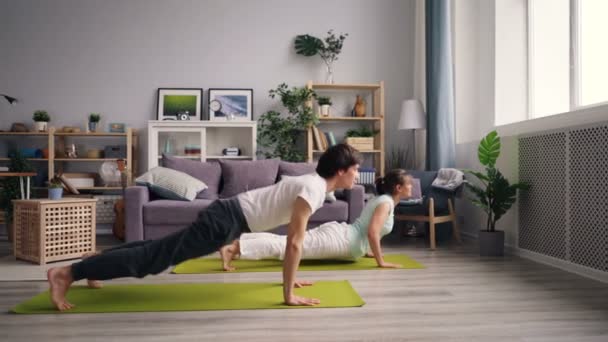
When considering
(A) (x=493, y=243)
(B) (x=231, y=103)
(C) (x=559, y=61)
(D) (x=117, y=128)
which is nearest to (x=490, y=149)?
(A) (x=493, y=243)

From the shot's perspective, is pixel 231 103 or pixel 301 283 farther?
Answer: pixel 231 103

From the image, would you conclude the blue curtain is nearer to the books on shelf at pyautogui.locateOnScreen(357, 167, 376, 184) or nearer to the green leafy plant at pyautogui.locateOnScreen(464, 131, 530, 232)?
the books on shelf at pyautogui.locateOnScreen(357, 167, 376, 184)

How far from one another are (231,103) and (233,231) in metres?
3.68

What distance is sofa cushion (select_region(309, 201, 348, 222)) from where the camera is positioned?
436 cm

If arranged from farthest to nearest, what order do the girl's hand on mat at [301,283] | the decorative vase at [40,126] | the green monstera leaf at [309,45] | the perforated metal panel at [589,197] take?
the green monstera leaf at [309,45] → the decorative vase at [40,126] → the perforated metal panel at [589,197] → the girl's hand on mat at [301,283]

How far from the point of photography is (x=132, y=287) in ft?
9.38

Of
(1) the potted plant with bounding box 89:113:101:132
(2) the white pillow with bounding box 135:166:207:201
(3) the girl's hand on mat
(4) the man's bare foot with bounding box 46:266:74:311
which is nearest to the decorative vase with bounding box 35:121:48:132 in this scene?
(1) the potted plant with bounding box 89:113:101:132

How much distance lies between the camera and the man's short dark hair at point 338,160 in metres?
2.45

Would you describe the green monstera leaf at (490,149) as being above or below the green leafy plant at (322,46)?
below

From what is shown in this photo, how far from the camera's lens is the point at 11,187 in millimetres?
4941

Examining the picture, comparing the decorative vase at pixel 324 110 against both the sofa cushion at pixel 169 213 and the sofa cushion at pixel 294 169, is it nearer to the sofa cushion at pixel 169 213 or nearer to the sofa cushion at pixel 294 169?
the sofa cushion at pixel 294 169

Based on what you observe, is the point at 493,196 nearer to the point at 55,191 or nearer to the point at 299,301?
the point at 299,301

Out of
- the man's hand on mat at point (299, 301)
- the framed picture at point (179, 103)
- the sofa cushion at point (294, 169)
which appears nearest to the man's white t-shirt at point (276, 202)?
the man's hand on mat at point (299, 301)

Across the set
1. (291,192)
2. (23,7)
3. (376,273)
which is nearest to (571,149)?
(376,273)
